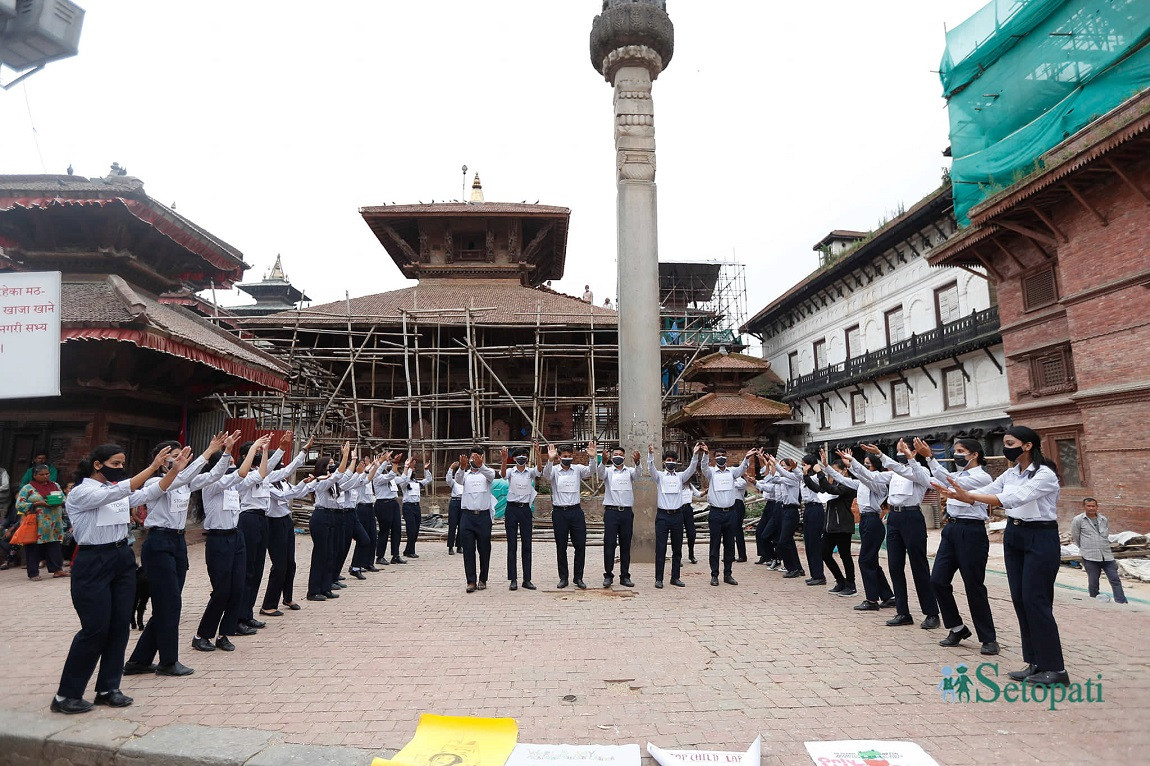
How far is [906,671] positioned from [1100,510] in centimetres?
1200

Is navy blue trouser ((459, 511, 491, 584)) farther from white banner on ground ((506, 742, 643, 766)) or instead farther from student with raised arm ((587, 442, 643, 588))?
white banner on ground ((506, 742, 643, 766))

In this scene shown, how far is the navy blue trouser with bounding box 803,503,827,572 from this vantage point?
9.64 meters

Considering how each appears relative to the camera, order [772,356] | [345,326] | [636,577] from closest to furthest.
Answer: [636,577] → [345,326] → [772,356]

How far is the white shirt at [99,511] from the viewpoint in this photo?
4.57m

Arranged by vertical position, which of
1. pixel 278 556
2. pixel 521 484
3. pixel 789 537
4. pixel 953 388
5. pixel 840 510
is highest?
pixel 953 388

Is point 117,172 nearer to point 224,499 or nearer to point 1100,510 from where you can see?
point 224,499

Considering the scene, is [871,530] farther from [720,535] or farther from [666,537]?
[666,537]

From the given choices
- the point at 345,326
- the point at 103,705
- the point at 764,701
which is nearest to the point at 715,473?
the point at 764,701

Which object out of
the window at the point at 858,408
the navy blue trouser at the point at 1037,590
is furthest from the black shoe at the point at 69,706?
the window at the point at 858,408

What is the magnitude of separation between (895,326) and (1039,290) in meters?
11.5

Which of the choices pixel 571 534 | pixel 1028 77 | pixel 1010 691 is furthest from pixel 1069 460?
pixel 1010 691

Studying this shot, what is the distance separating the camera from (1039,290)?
16297mm

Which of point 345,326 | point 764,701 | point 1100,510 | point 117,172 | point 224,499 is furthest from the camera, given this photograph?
point 345,326

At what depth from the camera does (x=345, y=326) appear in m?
20.6
